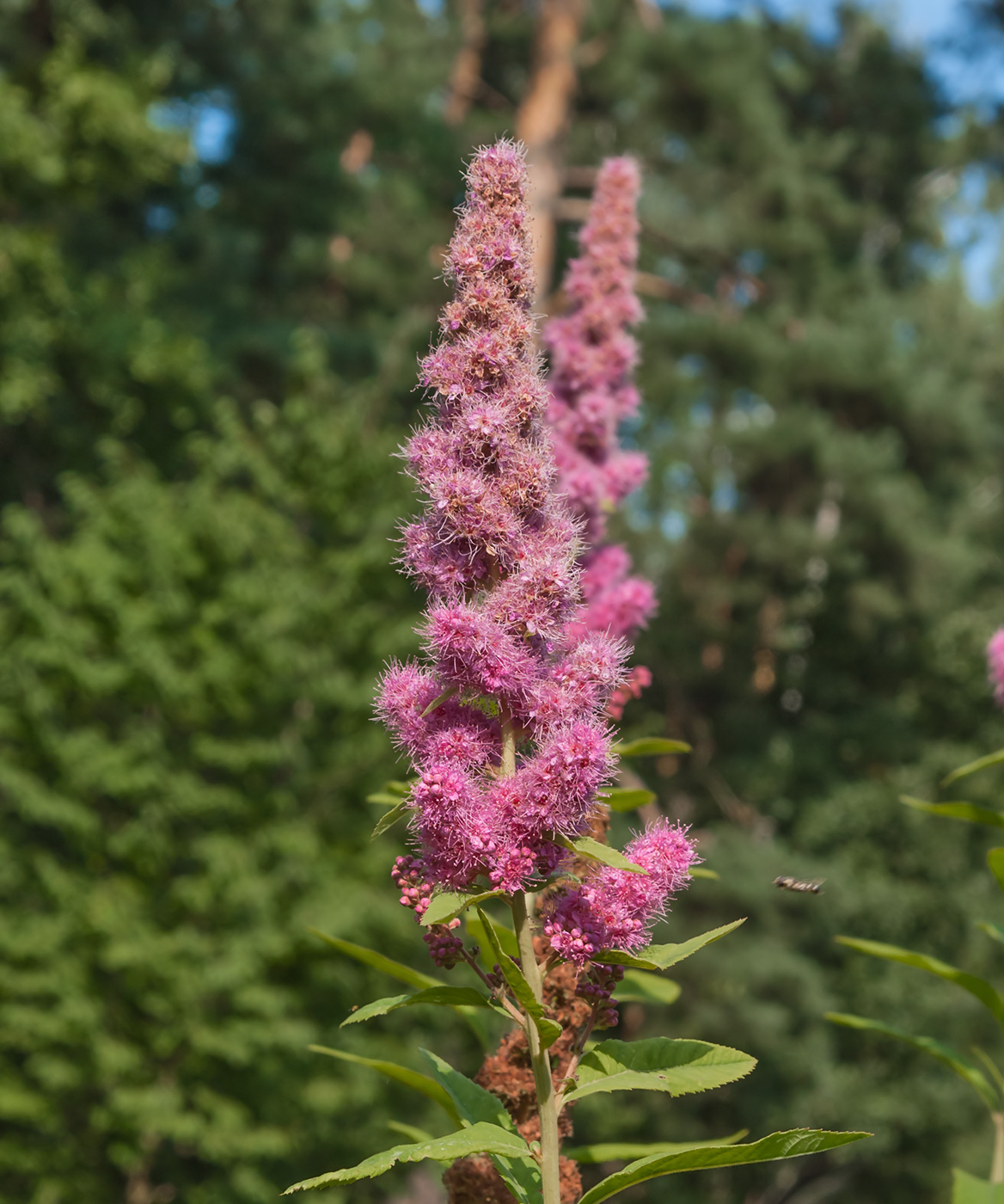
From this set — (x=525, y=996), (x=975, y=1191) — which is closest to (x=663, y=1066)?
(x=525, y=996)

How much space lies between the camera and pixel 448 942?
1.91 metres

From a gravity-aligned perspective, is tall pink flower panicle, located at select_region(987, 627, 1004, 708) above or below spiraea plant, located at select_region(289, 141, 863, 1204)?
→ above

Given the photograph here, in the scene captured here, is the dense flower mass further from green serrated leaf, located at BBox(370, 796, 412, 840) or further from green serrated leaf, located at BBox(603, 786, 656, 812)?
green serrated leaf, located at BBox(603, 786, 656, 812)

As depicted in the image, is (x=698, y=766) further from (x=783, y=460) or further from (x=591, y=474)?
(x=591, y=474)

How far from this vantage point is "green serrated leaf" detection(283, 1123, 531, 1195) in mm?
1513

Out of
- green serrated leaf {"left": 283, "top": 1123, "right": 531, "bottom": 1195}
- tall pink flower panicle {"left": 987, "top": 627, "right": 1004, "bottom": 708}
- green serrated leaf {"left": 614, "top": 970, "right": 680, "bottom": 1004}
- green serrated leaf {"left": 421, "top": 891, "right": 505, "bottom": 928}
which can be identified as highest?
tall pink flower panicle {"left": 987, "top": 627, "right": 1004, "bottom": 708}

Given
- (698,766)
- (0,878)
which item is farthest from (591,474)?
(698,766)

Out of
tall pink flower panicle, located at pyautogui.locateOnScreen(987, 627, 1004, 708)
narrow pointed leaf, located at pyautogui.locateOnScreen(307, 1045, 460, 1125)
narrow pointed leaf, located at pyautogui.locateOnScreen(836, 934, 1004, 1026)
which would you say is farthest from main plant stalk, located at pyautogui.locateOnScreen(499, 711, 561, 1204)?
tall pink flower panicle, located at pyautogui.locateOnScreen(987, 627, 1004, 708)

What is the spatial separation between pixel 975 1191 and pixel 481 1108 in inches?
41.4

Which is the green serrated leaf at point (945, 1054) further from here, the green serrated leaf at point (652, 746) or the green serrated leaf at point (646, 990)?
the green serrated leaf at point (652, 746)

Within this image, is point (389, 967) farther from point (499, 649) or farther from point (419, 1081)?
point (499, 649)

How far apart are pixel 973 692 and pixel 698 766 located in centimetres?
531

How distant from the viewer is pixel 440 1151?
1535 mm

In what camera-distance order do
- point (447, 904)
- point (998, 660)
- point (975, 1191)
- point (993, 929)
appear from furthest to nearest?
point (998, 660) → point (993, 929) → point (975, 1191) → point (447, 904)
